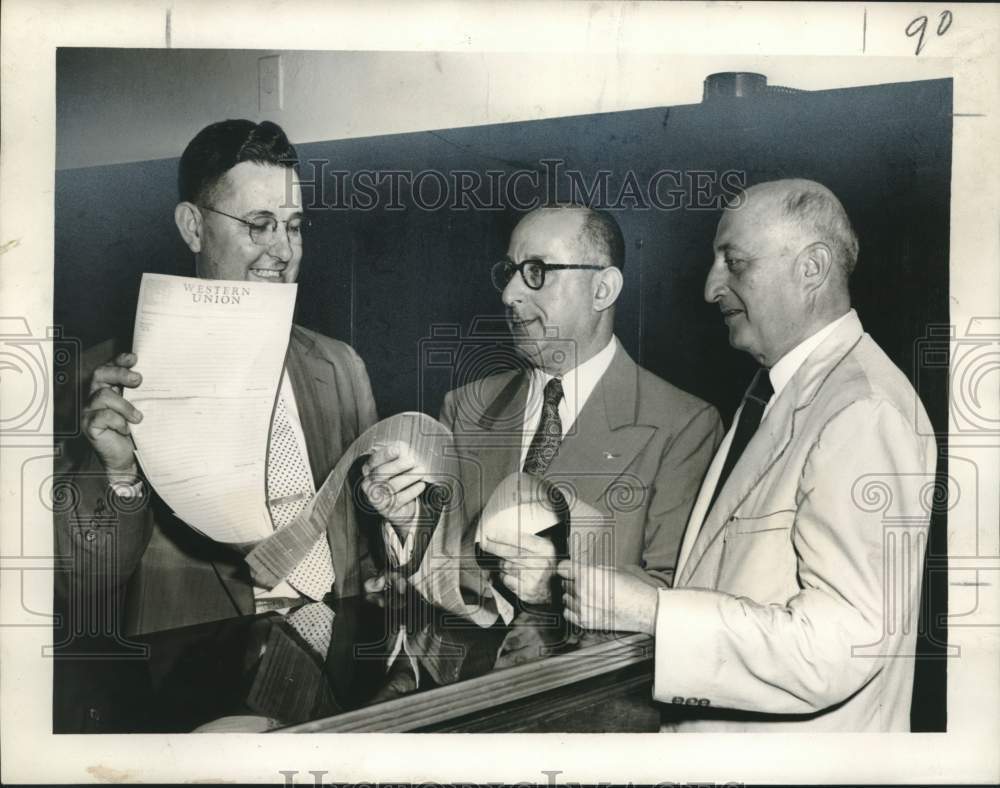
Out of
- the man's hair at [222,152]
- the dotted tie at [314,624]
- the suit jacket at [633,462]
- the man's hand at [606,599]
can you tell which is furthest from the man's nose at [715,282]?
the dotted tie at [314,624]

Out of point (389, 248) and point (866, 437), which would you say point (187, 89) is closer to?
point (389, 248)

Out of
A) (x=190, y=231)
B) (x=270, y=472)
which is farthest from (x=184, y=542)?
(x=190, y=231)

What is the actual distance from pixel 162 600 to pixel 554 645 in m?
1.17

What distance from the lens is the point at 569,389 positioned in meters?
3.60

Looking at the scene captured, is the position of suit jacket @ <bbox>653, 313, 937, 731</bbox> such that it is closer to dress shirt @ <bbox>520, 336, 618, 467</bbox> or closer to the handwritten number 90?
dress shirt @ <bbox>520, 336, 618, 467</bbox>

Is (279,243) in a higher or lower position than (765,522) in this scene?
higher

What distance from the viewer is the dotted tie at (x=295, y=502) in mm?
3598

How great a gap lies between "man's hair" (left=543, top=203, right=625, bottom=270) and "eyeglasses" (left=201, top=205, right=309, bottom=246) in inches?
29.0

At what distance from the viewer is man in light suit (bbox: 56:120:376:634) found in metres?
3.58

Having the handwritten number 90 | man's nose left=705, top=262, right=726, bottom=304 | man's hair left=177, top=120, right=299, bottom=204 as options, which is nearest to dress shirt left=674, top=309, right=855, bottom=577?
man's nose left=705, top=262, right=726, bottom=304

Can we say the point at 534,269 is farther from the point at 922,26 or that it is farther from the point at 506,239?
the point at 922,26

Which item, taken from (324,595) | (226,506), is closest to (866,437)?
(324,595)

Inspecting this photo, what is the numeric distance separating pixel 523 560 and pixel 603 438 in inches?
17.0

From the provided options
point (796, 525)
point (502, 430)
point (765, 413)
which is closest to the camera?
point (796, 525)
